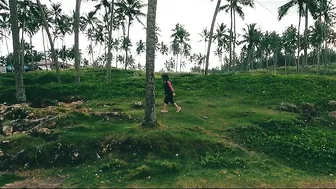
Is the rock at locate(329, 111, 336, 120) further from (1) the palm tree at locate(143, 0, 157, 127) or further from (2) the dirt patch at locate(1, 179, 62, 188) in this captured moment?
(2) the dirt patch at locate(1, 179, 62, 188)

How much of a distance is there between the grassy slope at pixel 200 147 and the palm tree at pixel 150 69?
24.2 inches

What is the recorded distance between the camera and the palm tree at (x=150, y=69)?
14.2 m

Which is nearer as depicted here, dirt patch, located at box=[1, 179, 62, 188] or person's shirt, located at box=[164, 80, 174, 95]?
dirt patch, located at box=[1, 179, 62, 188]

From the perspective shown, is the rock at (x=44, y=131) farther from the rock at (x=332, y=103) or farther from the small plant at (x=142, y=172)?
the rock at (x=332, y=103)

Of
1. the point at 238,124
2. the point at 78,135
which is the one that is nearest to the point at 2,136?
the point at 78,135

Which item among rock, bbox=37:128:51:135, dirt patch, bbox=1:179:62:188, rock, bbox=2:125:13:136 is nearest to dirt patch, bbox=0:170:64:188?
dirt patch, bbox=1:179:62:188

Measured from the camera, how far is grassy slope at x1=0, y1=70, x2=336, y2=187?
11.3 meters

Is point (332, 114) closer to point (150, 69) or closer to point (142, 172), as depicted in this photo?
point (150, 69)

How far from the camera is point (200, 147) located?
1352 centimetres

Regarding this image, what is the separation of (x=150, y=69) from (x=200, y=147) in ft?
12.4

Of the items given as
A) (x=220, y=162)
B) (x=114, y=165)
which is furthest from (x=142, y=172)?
(x=220, y=162)

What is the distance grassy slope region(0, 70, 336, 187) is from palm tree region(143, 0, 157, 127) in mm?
614

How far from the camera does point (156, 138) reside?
13344 millimetres

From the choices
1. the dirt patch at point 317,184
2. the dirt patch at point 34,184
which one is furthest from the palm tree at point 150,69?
the dirt patch at point 317,184
